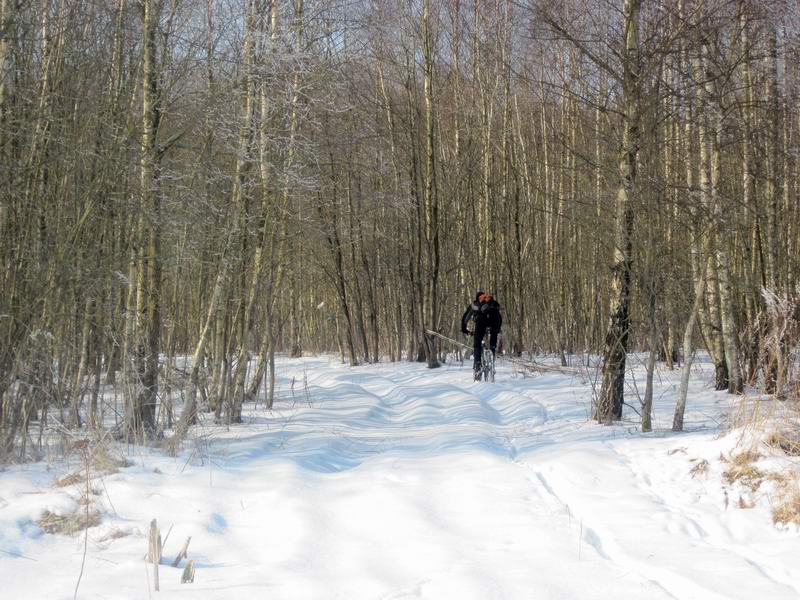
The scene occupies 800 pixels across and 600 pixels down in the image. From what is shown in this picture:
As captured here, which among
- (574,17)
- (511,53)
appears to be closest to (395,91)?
(511,53)

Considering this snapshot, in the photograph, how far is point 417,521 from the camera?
4.83 metres

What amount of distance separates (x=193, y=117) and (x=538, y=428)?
16.6 ft

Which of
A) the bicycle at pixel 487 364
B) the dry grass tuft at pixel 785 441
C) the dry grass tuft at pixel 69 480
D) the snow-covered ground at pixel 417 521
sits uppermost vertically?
the bicycle at pixel 487 364

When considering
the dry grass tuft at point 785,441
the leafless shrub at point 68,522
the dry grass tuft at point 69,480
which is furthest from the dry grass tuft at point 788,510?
the dry grass tuft at point 69,480

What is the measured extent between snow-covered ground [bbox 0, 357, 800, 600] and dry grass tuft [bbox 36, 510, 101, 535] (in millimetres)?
59

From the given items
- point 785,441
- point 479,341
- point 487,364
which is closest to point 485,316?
point 479,341

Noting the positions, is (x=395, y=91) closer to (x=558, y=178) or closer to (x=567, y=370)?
(x=558, y=178)

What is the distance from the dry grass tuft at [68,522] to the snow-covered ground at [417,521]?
59mm

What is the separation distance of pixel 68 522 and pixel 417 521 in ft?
6.93

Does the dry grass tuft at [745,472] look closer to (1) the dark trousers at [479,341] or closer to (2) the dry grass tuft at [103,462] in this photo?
(2) the dry grass tuft at [103,462]

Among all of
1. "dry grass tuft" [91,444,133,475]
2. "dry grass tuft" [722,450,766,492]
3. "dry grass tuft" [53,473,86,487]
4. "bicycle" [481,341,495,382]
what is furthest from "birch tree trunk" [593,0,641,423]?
"dry grass tuft" [53,473,86,487]

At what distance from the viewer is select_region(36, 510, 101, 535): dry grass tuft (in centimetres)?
441

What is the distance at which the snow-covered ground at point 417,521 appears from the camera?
3.75m

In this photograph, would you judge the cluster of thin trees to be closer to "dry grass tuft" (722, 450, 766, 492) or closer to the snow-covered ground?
the snow-covered ground
